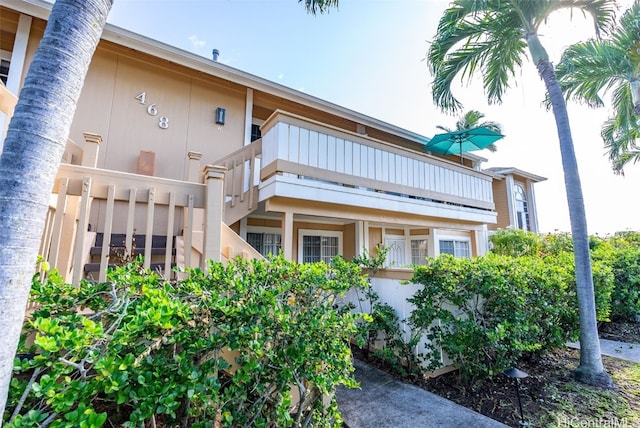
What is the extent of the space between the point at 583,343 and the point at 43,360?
6.02 metres

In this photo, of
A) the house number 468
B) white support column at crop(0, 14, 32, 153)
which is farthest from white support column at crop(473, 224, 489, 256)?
white support column at crop(0, 14, 32, 153)

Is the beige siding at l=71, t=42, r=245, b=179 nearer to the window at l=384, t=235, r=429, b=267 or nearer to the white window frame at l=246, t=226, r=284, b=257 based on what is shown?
the white window frame at l=246, t=226, r=284, b=257

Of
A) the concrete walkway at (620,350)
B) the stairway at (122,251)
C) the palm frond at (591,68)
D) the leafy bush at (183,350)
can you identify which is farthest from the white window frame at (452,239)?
the stairway at (122,251)

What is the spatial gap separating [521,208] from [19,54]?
20257 millimetres

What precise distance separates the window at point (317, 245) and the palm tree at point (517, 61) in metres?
4.57

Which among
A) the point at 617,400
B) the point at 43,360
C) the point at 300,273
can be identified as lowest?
the point at 617,400

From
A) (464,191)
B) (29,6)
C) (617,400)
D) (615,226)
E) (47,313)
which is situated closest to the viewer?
(47,313)

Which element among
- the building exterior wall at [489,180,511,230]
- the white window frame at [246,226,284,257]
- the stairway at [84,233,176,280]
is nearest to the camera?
the stairway at [84,233,176,280]

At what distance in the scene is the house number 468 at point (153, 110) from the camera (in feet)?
20.3

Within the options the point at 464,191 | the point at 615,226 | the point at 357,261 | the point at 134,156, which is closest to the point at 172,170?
the point at 134,156

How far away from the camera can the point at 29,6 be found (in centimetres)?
507

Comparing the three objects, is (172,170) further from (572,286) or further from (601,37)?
(601,37)

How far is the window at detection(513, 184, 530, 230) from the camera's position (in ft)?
51.6

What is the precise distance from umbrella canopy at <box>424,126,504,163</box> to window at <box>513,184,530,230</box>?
26.0ft
